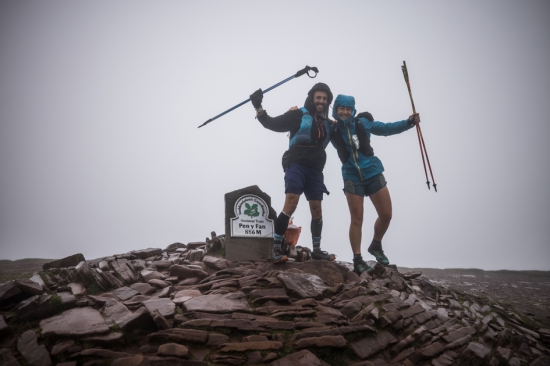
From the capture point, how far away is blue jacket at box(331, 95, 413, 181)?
6.40 meters

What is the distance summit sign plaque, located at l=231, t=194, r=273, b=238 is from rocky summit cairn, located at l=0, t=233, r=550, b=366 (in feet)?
3.29

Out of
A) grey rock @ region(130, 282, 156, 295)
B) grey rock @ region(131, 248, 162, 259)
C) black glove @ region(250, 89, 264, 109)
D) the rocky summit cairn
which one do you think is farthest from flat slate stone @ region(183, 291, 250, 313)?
black glove @ region(250, 89, 264, 109)

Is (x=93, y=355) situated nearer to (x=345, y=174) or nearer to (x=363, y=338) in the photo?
(x=363, y=338)

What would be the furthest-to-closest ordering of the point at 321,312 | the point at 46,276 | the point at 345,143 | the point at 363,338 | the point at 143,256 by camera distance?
1. the point at 143,256
2. the point at 345,143
3. the point at 46,276
4. the point at 321,312
5. the point at 363,338

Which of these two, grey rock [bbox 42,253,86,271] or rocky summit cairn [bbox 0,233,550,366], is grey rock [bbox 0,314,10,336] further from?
grey rock [bbox 42,253,86,271]

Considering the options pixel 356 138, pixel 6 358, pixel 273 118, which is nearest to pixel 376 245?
pixel 356 138

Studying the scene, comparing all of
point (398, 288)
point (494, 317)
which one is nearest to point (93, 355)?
point (398, 288)

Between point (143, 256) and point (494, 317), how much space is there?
289 inches

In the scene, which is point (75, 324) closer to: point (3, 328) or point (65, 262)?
point (3, 328)

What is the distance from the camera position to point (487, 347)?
4199 millimetres

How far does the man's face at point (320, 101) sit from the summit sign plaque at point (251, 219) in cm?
246

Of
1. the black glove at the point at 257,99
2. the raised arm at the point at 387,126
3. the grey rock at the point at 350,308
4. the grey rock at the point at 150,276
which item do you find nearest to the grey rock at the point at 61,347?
the grey rock at the point at 150,276

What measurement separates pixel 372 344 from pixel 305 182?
11.5 ft

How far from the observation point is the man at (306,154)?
6.25 metres
